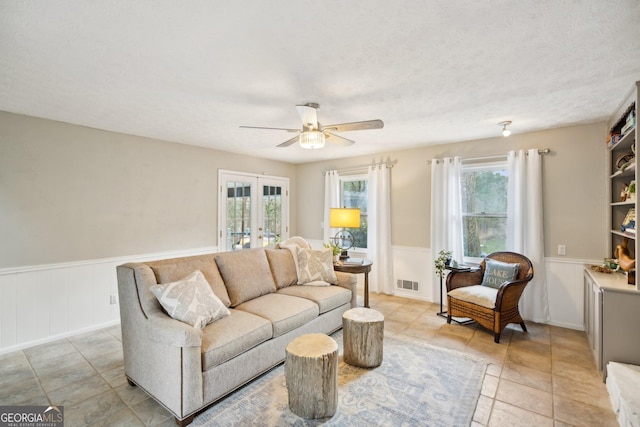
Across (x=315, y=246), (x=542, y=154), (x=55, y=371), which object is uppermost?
(x=542, y=154)

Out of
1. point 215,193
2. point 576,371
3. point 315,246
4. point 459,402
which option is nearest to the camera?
point 459,402

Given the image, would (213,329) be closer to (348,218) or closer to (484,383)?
(484,383)

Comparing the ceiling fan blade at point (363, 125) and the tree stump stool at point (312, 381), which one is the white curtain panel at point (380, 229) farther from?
the tree stump stool at point (312, 381)

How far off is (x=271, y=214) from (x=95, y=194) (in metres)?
2.92

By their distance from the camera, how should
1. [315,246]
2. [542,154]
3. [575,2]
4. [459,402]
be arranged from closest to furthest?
[575,2] < [459,402] < [542,154] < [315,246]

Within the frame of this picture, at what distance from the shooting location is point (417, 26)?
1.69 metres

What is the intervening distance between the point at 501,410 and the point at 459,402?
0.28 metres

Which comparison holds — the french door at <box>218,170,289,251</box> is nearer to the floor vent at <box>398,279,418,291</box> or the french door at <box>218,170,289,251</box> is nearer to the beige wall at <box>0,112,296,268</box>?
the beige wall at <box>0,112,296,268</box>

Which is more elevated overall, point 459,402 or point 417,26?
point 417,26

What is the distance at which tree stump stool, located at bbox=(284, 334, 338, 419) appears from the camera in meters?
1.98

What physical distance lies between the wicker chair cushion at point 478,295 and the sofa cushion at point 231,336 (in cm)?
238

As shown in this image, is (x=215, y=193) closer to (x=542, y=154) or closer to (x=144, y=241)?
(x=144, y=241)

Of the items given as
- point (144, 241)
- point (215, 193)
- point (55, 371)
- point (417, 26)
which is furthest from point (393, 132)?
point (55, 371)

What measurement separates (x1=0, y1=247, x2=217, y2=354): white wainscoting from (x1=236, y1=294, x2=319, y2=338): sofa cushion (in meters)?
2.20
